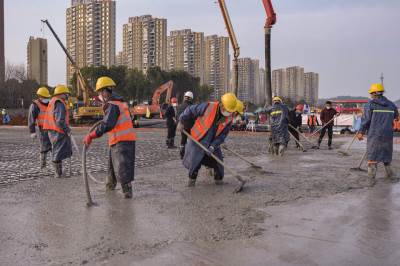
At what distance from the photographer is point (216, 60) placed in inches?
3593

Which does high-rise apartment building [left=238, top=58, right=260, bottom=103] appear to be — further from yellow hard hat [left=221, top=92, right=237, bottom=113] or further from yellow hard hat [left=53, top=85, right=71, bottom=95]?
yellow hard hat [left=221, top=92, right=237, bottom=113]

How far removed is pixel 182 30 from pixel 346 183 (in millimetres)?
79475

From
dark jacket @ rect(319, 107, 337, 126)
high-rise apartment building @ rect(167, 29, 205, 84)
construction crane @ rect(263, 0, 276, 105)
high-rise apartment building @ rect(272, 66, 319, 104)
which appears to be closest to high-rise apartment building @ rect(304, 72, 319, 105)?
high-rise apartment building @ rect(272, 66, 319, 104)

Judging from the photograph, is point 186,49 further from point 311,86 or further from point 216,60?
point 311,86

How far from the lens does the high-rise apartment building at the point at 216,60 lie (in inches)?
3553

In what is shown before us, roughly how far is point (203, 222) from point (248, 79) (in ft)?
353

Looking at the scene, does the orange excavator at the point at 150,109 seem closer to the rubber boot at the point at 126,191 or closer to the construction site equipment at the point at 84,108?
the construction site equipment at the point at 84,108

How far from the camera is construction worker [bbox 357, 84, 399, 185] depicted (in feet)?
27.3

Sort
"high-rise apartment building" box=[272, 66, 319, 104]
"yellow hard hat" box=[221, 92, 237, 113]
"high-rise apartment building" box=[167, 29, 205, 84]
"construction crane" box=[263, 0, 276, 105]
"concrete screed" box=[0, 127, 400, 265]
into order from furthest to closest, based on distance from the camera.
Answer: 1. "high-rise apartment building" box=[272, 66, 319, 104]
2. "high-rise apartment building" box=[167, 29, 205, 84]
3. "construction crane" box=[263, 0, 276, 105]
4. "yellow hard hat" box=[221, 92, 237, 113]
5. "concrete screed" box=[0, 127, 400, 265]

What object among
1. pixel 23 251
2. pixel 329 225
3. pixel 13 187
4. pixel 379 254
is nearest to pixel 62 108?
pixel 13 187

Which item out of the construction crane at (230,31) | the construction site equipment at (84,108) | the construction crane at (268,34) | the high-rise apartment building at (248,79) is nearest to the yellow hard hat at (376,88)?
the construction crane at (268,34)

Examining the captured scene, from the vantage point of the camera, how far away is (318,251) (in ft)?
13.7

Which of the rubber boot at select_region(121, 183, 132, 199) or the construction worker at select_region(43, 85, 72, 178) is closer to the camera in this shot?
the rubber boot at select_region(121, 183, 132, 199)

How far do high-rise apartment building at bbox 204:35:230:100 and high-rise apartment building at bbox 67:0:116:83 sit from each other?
20386mm
